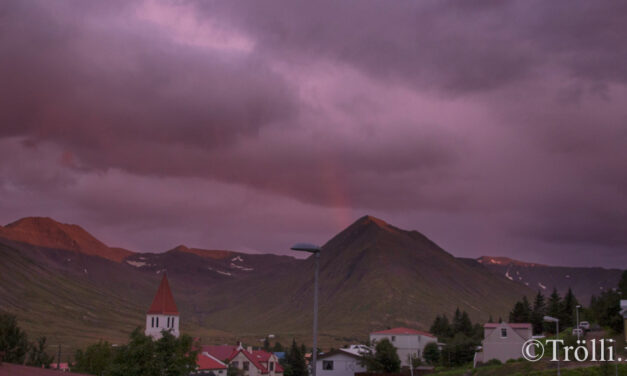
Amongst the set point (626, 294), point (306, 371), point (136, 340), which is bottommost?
point (306, 371)

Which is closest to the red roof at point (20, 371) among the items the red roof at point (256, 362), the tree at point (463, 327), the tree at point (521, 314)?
the red roof at point (256, 362)

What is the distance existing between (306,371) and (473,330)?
37.3 meters

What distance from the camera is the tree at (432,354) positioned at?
124125 millimetres

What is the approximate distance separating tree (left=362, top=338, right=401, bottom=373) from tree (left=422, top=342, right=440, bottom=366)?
19136mm

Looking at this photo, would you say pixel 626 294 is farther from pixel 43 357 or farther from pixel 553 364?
pixel 43 357

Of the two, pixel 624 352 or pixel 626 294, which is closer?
pixel 624 352

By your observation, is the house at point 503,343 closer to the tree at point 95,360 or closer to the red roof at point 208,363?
the red roof at point 208,363

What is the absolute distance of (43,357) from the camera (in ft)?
360

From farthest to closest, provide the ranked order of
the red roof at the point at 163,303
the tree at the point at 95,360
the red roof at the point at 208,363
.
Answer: the red roof at the point at 163,303 < the red roof at the point at 208,363 < the tree at the point at 95,360

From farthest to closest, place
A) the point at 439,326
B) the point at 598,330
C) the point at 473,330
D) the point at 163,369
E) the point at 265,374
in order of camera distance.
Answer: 1. the point at 439,326
2. the point at 473,330
3. the point at 265,374
4. the point at 598,330
5. the point at 163,369

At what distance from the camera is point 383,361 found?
347ft

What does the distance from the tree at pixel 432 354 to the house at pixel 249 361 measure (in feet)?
111

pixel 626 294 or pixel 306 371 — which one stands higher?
pixel 626 294

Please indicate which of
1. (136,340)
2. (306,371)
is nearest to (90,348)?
(136,340)
